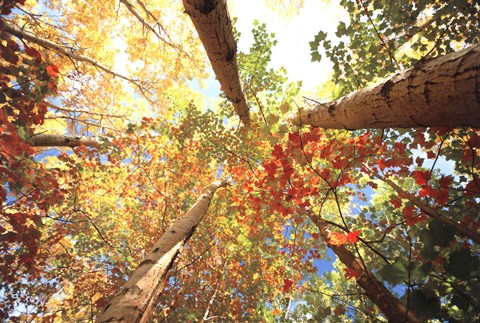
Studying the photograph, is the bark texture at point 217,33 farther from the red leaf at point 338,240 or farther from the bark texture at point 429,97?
the red leaf at point 338,240

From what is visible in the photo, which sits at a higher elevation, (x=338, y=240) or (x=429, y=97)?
(x=338, y=240)

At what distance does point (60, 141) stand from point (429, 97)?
580 centimetres

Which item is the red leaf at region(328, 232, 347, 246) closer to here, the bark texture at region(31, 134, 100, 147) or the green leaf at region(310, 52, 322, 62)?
the green leaf at region(310, 52, 322, 62)

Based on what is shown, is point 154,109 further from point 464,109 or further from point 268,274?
point 464,109

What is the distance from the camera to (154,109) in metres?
8.41

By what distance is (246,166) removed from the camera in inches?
192

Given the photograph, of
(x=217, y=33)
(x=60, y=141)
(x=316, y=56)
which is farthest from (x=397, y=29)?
(x=60, y=141)

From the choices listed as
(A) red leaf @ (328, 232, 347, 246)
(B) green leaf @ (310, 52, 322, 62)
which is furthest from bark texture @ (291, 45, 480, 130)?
(B) green leaf @ (310, 52, 322, 62)

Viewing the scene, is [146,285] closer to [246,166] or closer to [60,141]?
[246,166]

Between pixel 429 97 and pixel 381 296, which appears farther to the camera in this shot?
pixel 381 296

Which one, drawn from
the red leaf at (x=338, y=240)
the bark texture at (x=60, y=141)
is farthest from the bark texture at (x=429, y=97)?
the bark texture at (x=60, y=141)

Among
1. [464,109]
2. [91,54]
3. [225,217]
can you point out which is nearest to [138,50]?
[91,54]

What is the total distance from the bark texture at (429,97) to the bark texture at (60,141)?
16.6ft

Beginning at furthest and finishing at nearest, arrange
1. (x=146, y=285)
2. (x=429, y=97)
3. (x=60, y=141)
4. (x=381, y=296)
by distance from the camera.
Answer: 1. (x=60, y=141)
2. (x=381, y=296)
3. (x=146, y=285)
4. (x=429, y=97)
